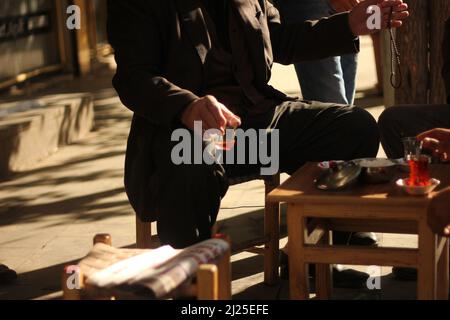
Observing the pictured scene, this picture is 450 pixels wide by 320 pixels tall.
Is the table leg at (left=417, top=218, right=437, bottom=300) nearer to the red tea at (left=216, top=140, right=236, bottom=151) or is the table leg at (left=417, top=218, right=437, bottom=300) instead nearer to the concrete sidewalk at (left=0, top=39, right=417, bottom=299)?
the concrete sidewalk at (left=0, top=39, right=417, bottom=299)

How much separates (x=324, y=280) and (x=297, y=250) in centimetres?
54

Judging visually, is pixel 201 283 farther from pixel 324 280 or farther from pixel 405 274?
pixel 405 274

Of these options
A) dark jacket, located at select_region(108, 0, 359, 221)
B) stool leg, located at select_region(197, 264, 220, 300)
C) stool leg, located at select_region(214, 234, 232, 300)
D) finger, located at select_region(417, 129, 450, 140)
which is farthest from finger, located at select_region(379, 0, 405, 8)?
stool leg, located at select_region(197, 264, 220, 300)

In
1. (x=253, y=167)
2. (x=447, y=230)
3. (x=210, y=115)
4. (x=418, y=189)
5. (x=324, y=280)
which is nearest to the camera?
(x=447, y=230)

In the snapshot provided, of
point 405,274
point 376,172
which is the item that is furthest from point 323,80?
point 376,172

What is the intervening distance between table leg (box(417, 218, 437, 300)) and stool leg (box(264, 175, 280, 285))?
3.51 feet

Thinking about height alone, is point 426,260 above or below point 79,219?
above

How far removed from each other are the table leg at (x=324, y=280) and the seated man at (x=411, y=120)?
811mm

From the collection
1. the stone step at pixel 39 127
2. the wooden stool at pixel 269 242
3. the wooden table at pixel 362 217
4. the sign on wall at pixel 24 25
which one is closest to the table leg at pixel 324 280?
the wooden table at pixel 362 217

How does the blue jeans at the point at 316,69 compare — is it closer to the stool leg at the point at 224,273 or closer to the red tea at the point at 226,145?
the red tea at the point at 226,145

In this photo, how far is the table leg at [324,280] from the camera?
3957mm

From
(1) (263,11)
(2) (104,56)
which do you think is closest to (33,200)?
(1) (263,11)

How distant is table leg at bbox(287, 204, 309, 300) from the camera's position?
3.45 meters

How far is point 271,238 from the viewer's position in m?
4.37
